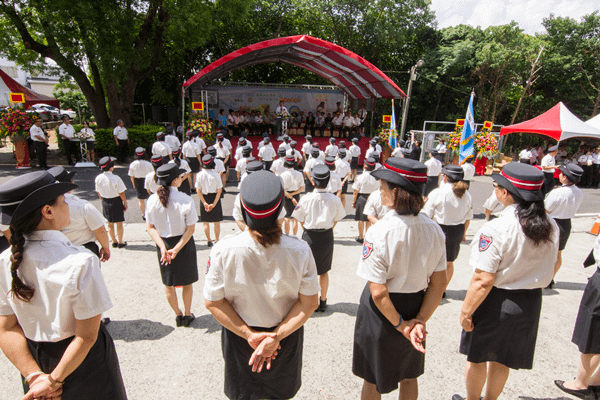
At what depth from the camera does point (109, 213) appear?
5734mm

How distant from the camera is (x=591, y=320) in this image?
2727 mm

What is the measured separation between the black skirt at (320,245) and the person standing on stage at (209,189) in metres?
2.46

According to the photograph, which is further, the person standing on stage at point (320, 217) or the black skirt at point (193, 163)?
the black skirt at point (193, 163)

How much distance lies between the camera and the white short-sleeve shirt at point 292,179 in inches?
240

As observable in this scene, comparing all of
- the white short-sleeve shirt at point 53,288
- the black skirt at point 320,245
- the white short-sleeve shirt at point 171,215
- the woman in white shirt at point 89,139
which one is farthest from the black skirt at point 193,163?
the white short-sleeve shirt at point 53,288

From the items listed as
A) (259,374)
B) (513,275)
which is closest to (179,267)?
(259,374)

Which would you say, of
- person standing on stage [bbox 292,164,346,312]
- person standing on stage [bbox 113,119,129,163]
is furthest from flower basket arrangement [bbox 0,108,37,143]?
person standing on stage [bbox 292,164,346,312]

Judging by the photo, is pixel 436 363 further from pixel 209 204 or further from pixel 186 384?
pixel 209 204

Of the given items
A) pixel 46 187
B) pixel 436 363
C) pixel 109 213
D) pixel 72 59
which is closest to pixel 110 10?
pixel 72 59

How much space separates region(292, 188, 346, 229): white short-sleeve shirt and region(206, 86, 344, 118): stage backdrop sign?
50.9 ft

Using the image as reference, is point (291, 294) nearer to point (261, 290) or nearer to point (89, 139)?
point (261, 290)

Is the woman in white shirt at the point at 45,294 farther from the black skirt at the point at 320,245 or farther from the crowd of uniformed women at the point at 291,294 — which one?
the black skirt at the point at 320,245

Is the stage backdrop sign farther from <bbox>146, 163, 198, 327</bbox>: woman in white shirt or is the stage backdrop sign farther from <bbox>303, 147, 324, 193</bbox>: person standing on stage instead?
<bbox>146, 163, 198, 327</bbox>: woman in white shirt

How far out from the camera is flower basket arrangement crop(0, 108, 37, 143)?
1149 cm
